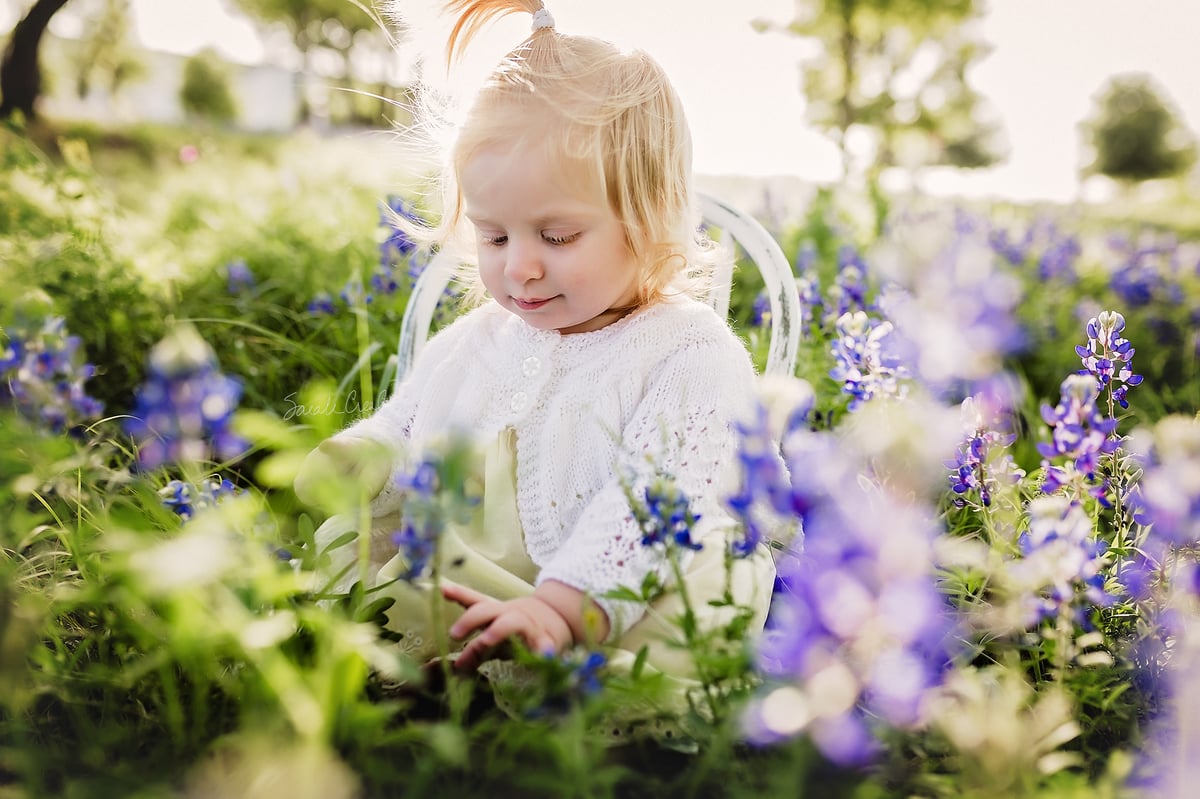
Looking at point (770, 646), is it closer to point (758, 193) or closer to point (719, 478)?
point (719, 478)

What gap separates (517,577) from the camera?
1840 millimetres

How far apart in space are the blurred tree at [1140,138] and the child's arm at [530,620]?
82.5 feet

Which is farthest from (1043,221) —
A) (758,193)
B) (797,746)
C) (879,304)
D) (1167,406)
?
(797,746)

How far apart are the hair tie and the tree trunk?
2.84m

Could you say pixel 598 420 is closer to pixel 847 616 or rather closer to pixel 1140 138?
pixel 847 616

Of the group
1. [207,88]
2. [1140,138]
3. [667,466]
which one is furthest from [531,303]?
[1140,138]

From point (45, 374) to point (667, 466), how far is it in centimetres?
102

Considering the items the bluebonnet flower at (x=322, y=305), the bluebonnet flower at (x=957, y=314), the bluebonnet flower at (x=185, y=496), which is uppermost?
the bluebonnet flower at (x=957, y=314)

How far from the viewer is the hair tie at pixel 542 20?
200 centimetres

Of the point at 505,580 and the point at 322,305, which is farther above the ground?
the point at 322,305

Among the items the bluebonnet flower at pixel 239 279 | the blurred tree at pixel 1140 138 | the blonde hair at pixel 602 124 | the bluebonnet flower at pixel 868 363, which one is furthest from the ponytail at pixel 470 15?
the blurred tree at pixel 1140 138

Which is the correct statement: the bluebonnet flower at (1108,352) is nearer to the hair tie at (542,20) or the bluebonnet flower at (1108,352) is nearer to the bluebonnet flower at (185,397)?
the hair tie at (542,20)

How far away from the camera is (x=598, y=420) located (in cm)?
171

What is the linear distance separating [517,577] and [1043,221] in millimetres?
6317
